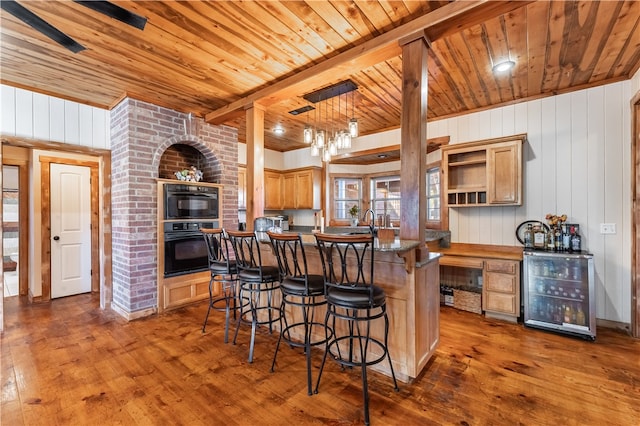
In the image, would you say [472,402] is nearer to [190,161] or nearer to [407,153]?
[407,153]

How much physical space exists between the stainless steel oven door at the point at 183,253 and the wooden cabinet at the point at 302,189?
2.28m

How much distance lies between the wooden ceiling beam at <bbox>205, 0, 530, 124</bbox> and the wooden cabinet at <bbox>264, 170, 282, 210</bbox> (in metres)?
2.45

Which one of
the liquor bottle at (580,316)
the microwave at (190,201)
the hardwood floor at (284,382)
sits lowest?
the hardwood floor at (284,382)

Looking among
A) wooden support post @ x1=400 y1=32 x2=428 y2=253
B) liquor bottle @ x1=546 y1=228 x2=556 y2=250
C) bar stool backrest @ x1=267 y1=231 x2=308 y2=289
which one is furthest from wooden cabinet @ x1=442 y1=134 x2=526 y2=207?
bar stool backrest @ x1=267 y1=231 x2=308 y2=289

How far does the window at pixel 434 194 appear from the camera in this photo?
445cm

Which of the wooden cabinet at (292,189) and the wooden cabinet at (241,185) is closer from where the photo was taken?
the wooden cabinet at (241,185)

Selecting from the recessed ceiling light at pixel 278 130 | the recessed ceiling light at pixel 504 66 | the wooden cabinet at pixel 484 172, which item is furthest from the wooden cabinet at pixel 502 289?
the recessed ceiling light at pixel 278 130

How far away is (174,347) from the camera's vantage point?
2.71 m

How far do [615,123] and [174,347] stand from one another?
17.1 feet

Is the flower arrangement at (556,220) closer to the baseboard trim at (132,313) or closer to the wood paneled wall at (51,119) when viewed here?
the baseboard trim at (132,313)

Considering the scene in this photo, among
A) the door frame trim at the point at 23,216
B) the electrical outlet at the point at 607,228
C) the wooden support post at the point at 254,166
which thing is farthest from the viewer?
the door frame trim at the point at 23,216

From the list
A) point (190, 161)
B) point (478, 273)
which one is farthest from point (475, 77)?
point (190, 161)

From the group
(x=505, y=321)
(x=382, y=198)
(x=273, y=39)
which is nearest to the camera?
(x=273, y=39)

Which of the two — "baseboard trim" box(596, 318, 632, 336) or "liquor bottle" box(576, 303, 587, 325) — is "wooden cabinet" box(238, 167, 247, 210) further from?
"baseboard trim" box(596, 318, 632, 336)
